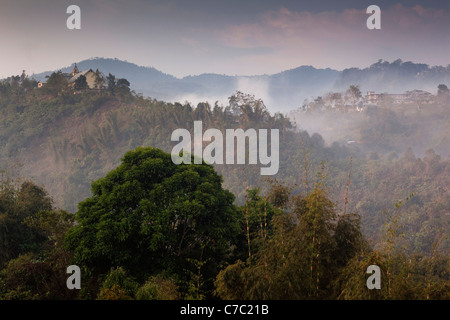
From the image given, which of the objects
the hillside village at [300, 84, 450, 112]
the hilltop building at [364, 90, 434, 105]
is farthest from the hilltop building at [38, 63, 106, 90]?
the hilltop building at [364, 90, 434, 105]

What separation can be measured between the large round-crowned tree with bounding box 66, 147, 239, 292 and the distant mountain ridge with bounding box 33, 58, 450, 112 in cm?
7145

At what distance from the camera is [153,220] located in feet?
22.6

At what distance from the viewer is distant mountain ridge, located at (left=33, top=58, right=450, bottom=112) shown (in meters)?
84.7

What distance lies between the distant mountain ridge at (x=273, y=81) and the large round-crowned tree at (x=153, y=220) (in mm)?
71451

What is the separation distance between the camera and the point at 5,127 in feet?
117

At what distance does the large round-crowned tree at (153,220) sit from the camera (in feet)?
21.7

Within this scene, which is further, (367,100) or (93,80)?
(367,100)

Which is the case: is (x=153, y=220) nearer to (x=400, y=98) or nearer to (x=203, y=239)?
(x=203, y=239)

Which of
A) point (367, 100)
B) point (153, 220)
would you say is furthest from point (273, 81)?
point (153, 220)

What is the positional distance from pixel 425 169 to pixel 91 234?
123 feet

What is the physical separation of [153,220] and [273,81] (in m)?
103

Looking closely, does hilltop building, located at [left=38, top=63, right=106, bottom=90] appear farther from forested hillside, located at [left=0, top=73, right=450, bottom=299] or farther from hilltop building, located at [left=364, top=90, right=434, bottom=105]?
hilltop building, located at [left=364, top=90, right=434, bottom=105]
